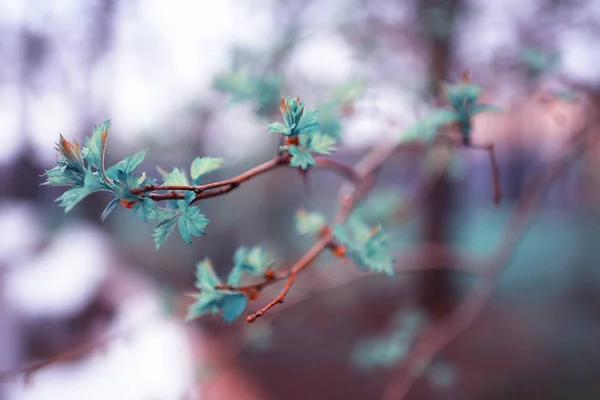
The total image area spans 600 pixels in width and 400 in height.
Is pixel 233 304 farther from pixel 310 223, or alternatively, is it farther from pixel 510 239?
pixel 510 239

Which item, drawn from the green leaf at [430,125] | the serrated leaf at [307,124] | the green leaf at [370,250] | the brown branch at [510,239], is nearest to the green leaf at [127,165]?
the serrated leaf at [307,124]

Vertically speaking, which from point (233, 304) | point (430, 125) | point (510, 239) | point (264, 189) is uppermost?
point (430, 125)

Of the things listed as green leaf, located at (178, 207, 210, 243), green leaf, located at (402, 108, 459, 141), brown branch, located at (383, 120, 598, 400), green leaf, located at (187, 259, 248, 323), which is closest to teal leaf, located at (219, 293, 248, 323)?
green leaf, located at (187, 259, 248, 323)

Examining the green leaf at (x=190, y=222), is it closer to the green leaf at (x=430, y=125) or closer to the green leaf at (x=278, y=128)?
the green leaf at (x=278, y=128)

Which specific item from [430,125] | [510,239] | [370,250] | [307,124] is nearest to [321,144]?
[307,124]

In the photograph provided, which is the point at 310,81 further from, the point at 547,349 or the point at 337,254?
the point at 547,349

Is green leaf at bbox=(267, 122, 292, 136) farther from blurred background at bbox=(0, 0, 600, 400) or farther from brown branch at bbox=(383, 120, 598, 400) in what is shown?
brown branch at bbox=(383, 120, 598, 400)
